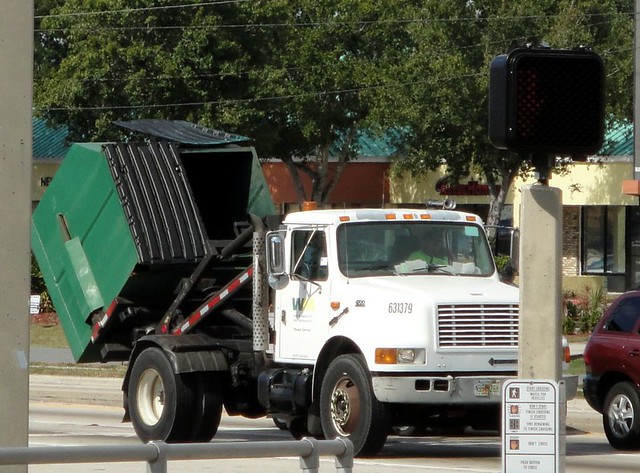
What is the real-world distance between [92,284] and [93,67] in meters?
30.4

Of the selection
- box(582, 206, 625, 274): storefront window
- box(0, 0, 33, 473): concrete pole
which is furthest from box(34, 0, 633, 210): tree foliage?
box(0, 0, 33, 473): concrete pole

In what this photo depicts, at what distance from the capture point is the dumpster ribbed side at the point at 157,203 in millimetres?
15805

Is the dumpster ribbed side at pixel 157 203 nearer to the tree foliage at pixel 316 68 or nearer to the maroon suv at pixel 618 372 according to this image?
the maroon suv at pixel 618 372

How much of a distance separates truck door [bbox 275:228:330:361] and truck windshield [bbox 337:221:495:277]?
0.30 meters

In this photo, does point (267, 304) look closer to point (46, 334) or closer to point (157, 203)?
point (157, 203)

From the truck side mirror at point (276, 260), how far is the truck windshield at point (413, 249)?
2.02ft

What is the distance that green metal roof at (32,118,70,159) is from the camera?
5681cm

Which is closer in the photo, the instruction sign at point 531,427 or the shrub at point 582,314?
the instruction sign at point 531,427

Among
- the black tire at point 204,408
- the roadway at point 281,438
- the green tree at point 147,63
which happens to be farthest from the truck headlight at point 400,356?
the green tree at point 147,63

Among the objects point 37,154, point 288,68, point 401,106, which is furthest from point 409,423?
→ point 37,154

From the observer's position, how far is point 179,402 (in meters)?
15.2

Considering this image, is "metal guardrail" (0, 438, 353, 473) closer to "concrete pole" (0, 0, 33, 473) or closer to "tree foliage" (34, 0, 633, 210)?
"concrete pole" (0, 0, 33, 473)

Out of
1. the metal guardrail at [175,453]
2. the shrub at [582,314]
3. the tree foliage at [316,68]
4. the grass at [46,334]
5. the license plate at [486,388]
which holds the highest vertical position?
the tree foliage at [316,68]

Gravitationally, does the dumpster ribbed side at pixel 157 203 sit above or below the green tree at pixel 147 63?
below
